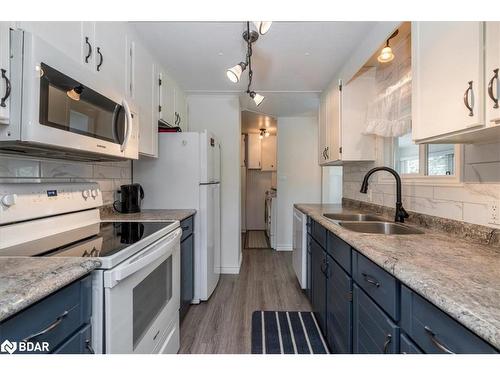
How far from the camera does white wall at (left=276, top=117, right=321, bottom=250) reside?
4.18 metres

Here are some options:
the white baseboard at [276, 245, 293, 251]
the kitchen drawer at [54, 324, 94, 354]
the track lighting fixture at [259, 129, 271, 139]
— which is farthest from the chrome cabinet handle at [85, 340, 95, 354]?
the track lighting fixture at [259, 129, 271, 139]

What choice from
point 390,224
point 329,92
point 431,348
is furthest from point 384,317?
point 329,92

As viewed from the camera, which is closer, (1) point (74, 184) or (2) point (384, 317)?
(2) point (384, 317)

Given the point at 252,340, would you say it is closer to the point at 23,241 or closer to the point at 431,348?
the point at 431,348

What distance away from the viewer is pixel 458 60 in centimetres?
94

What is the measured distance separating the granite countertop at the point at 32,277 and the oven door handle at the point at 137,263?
0.22ft

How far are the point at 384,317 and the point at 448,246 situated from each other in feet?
1.42

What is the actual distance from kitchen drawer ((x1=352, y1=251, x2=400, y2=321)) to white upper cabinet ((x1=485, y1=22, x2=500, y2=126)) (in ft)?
2.07

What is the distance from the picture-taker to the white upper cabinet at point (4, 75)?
2.76 feet

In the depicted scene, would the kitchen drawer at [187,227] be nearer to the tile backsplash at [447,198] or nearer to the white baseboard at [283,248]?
the tile backsplash at [447,198]

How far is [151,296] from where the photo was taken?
1275 millimetres

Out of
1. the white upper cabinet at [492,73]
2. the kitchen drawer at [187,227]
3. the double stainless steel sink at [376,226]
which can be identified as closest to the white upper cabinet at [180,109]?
the kitchen drawer at [187,227]

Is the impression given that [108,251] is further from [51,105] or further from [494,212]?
[494,212]

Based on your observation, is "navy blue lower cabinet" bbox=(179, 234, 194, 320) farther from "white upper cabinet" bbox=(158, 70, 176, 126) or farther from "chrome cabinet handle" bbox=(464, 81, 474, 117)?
"chrome cabinet handle" bbox=(464, 81, 474, 117)
